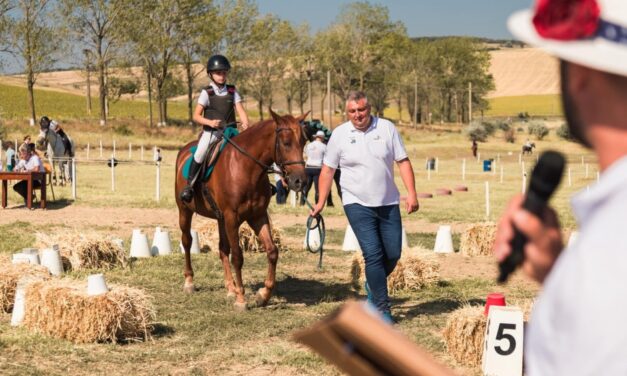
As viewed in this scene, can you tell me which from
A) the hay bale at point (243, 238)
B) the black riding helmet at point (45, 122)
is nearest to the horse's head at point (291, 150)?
the hay bale at point (243, 238)

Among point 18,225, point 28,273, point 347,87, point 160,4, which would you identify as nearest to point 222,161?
point 28,273

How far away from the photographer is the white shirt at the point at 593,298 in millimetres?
1036

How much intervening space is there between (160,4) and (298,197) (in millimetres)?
54586

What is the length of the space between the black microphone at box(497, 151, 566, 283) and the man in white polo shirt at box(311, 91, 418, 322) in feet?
25.2

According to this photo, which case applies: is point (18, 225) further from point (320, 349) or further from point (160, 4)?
point (160, 4)

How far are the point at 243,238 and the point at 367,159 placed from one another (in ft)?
20.1

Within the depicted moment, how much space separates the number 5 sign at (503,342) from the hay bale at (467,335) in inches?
25.6

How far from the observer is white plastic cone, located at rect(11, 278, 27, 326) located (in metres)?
9.04

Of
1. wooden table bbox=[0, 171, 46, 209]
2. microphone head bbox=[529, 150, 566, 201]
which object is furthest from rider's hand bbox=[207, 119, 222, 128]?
wooden table bbox=[0, 171, 46, 209]

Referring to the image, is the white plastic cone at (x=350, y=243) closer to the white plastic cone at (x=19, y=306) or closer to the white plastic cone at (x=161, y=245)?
the white plastic cone at (x=161, y=245)

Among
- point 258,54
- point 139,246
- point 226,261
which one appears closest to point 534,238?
point 226,261

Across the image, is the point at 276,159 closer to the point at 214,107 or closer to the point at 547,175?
the point at 214,107

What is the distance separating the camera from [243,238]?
14875 millimetres

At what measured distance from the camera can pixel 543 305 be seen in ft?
3.69
